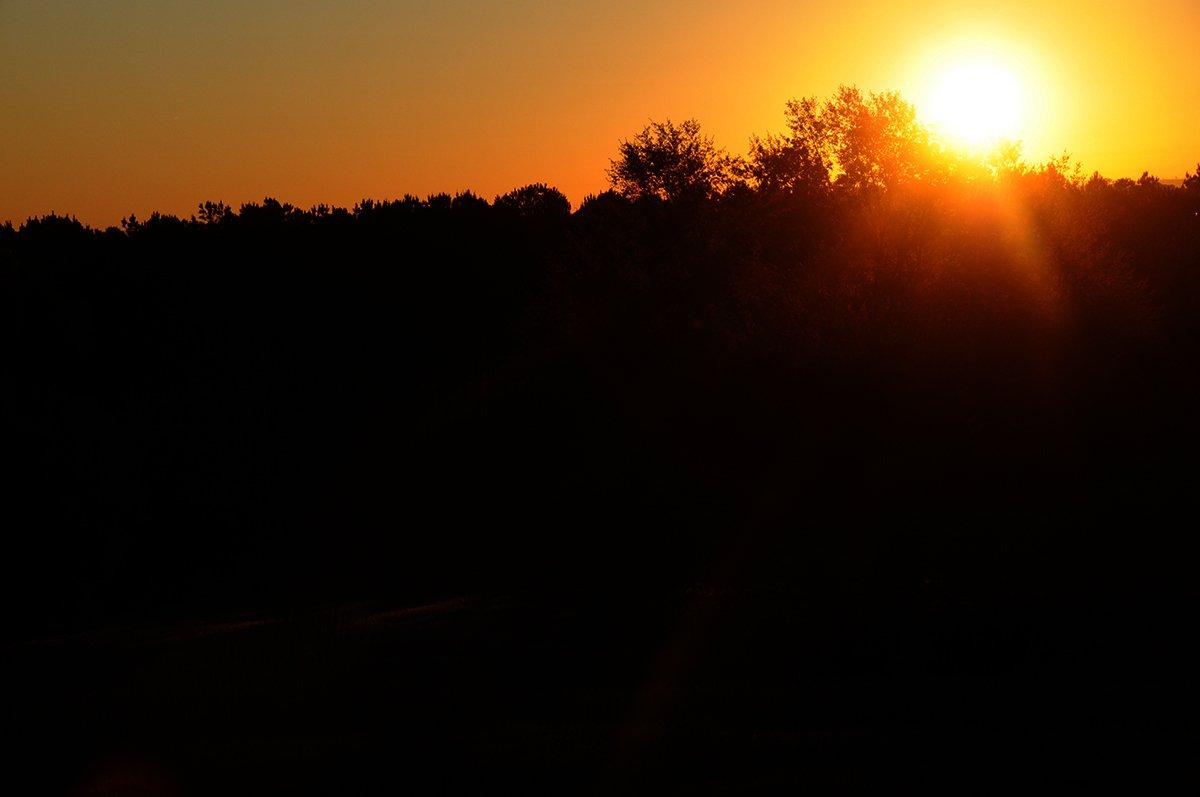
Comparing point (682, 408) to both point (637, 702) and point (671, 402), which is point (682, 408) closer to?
point (671, 402)

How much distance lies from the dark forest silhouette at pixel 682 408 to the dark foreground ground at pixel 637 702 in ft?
5.94

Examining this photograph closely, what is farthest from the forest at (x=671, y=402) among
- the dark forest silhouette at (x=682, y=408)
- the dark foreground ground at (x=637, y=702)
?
the dark foreground ground at (x=637, y=702)

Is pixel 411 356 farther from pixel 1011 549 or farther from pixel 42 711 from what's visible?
pixel 42 711

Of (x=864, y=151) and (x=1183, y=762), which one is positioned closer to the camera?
(x=1183, y=762)

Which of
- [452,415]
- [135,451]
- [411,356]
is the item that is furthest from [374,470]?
[411,356]

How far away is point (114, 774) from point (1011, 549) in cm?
1435

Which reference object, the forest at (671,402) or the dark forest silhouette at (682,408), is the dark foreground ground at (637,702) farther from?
the forest at (671,402)

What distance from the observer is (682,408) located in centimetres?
2777

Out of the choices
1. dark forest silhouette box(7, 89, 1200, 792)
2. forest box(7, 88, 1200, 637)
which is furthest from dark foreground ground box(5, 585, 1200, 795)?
forest box(7, 88, 1200, 637)

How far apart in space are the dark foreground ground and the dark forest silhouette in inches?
71.3

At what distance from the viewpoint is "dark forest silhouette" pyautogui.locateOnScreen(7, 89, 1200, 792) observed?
20422 millimetres

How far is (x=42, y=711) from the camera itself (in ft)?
35.8

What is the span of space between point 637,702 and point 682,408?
17.5 metres

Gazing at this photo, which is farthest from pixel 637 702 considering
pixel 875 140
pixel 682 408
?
pixel 875 140
